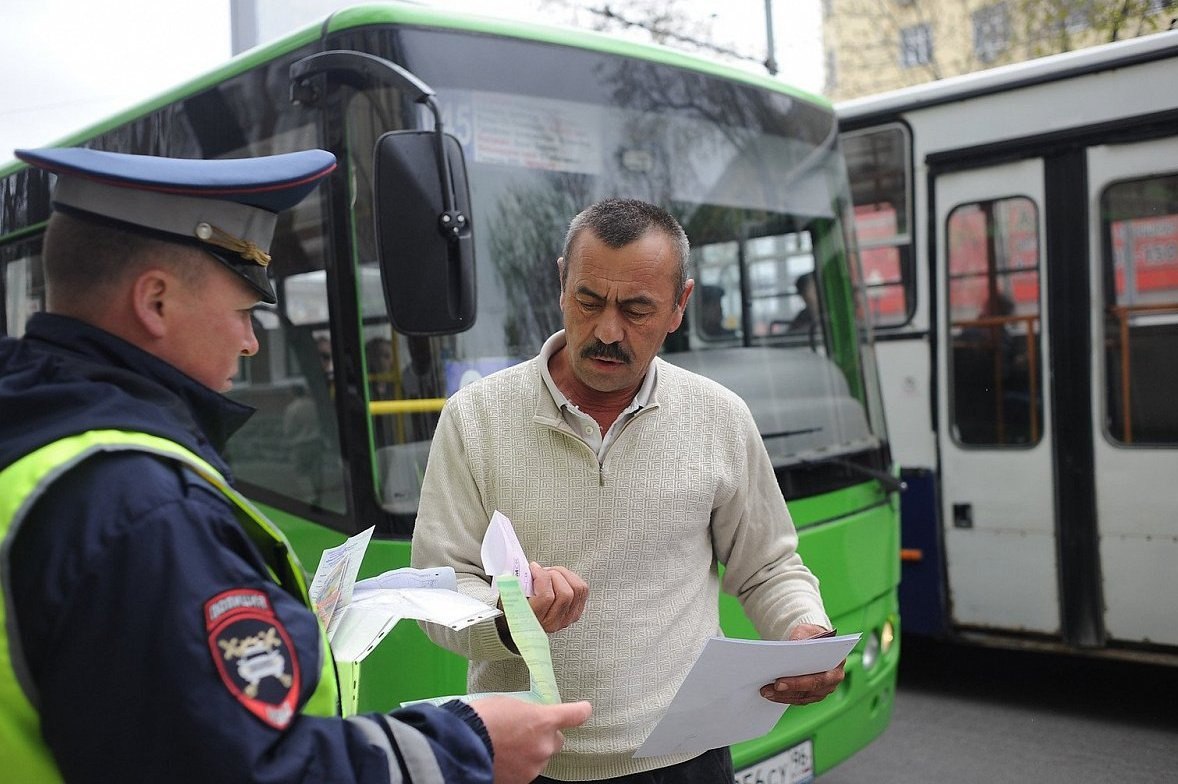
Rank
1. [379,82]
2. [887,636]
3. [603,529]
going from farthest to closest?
[887,636]
[379,82]
[603,529]

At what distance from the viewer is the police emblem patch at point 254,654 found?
1180mm

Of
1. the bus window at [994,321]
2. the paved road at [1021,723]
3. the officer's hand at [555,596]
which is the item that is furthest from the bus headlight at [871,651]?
the officer's hand at [555,596]

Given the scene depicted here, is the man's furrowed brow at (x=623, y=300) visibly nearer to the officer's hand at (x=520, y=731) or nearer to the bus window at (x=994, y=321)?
the officer's hand at (x=520, y=731)

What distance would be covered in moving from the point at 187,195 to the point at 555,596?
36.0 inches

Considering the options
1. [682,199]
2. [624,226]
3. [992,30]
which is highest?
[992,30]

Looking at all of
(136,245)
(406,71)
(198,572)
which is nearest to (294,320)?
(406,71)

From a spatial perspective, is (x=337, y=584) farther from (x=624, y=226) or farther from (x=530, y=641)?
(x=624, y=226)

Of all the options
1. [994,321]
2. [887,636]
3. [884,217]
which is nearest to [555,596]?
[887,636]

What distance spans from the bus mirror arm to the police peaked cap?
4.96 feet

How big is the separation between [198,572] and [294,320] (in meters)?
2.68

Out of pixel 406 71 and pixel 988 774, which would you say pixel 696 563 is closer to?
pixel 406 71

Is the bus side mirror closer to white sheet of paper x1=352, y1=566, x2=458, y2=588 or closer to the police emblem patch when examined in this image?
white sheet of paper x1=352, y1=566, x2=458, y2=588

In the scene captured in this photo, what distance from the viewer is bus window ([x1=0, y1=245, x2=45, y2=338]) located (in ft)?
15.8

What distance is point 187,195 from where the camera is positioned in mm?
1393
